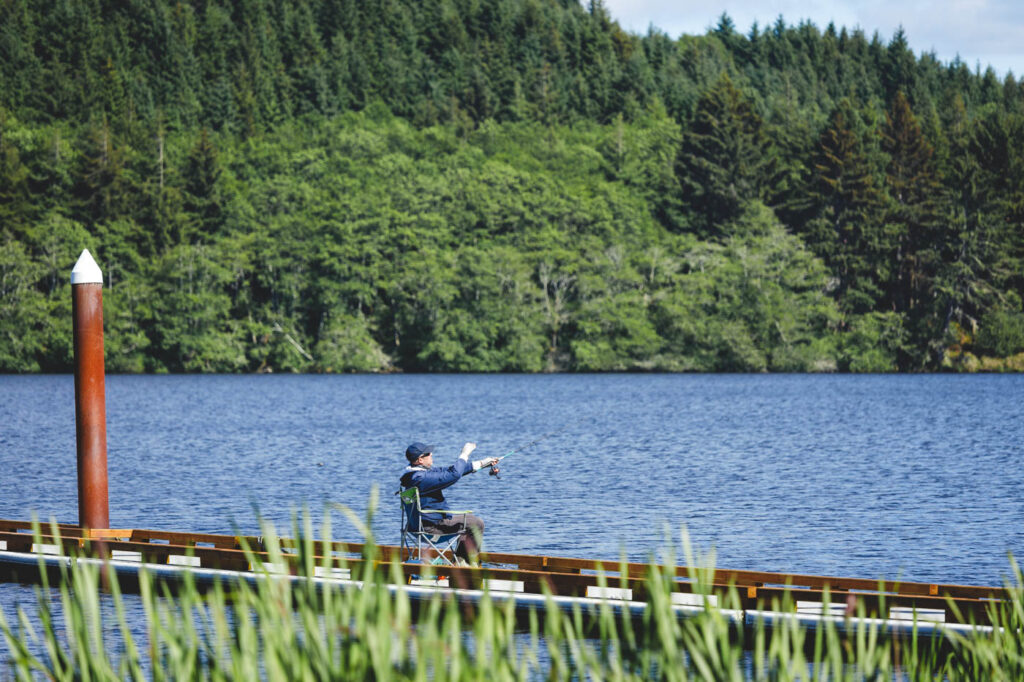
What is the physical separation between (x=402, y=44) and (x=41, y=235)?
75879 millimetres

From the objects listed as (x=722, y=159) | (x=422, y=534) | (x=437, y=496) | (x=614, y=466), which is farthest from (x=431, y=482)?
(x=722, y=159)

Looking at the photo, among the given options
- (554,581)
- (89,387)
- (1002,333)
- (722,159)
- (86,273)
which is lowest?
(554,581)

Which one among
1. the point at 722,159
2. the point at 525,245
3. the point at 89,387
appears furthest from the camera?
the point at 722,159

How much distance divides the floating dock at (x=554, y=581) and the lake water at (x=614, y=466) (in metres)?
1.03

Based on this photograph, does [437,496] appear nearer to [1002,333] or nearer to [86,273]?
[86,273]

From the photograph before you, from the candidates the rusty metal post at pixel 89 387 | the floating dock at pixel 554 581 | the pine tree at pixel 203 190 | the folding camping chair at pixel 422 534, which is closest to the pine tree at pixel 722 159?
the pine tree at pixel 203 190

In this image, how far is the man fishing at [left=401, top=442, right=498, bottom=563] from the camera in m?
13.2

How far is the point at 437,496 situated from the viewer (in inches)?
531

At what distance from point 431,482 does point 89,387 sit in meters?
5.30

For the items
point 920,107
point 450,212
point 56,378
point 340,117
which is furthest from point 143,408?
point 920,107

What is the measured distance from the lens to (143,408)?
55594mm

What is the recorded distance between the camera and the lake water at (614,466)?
21.8m

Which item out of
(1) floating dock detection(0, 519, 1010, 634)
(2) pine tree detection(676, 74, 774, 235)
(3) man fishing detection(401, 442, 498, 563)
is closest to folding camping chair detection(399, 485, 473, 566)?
(3) man fishing detection(401, 442, 498, 563)

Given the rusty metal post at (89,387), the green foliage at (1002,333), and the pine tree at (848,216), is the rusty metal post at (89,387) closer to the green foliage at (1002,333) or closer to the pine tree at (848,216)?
the green foliage at (1002,333)
